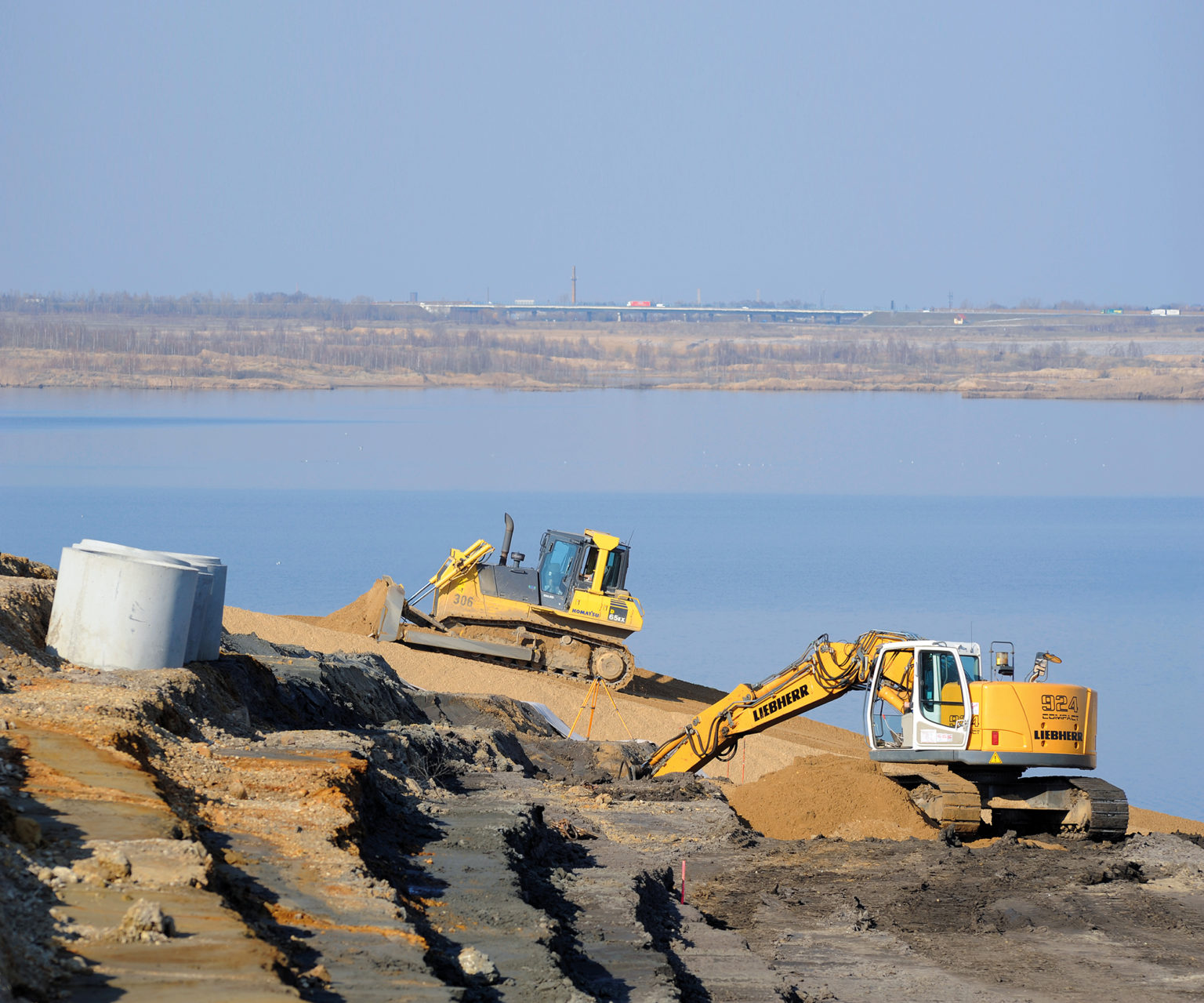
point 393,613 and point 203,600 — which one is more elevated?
point 203,600

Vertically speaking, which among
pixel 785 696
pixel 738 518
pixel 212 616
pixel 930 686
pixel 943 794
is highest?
pixel 212 616

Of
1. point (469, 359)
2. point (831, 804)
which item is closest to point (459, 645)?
point (831, 804)

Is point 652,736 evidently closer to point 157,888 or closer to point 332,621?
point 332,621

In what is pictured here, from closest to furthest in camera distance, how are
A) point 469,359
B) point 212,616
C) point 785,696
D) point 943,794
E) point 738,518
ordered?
1. point 212,616
2. point 943,794
3. point 785,696
4. point 738,518
5. point 469,359

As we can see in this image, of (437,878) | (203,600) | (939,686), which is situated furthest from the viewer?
(939,686)

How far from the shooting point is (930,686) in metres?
17.6

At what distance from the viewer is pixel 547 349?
194 m

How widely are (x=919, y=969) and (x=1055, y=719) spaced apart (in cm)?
533

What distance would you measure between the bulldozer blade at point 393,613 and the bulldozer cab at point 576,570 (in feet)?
8.37

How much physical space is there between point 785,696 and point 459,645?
9012 mm

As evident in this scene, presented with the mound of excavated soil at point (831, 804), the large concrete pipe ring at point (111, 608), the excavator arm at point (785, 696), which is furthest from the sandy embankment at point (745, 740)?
the large concrete pipe ring at point (111, 608)

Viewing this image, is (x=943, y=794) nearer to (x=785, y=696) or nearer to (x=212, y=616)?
(x=785, y=696)

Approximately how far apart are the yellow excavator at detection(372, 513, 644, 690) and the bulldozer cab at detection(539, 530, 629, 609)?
0.05 feet

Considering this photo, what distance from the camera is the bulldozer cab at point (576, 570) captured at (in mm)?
26969
